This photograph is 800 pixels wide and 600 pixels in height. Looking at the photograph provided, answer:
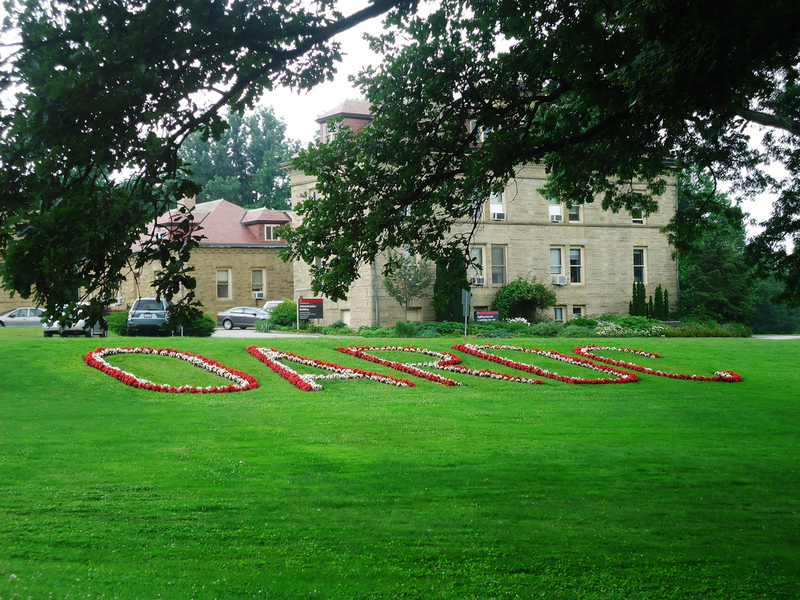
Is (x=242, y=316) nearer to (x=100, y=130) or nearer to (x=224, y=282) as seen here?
(x=224, y=282)

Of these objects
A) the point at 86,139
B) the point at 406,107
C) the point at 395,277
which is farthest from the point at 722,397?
the point at 395,277

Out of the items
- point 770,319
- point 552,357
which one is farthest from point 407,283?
point 770,319

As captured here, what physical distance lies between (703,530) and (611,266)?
35.3 m

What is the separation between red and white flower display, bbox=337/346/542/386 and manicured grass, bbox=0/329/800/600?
2.86 metres

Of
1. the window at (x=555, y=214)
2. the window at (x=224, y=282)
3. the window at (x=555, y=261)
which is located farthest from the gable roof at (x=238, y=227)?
the window at (x=555, y=261)

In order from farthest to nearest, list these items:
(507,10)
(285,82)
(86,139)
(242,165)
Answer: (242,165) → (507,10) → (285,82) → (86,139)

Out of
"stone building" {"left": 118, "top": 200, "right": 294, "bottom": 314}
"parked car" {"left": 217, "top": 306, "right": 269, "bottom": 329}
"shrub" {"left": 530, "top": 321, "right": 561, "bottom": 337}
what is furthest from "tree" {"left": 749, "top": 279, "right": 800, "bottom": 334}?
"parked car" {"left": 217, "top": 306, "right": 269, "bottom": 329}

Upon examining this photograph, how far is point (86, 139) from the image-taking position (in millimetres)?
6445

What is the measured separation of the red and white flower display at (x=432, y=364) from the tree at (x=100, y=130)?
10.8m

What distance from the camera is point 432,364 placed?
18641 millimetres

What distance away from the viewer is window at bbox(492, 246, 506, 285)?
3872 centimetres

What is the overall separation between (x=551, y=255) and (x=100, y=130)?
35452 millimetres

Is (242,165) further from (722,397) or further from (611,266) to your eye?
(722,397)

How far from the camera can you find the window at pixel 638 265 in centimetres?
4159
